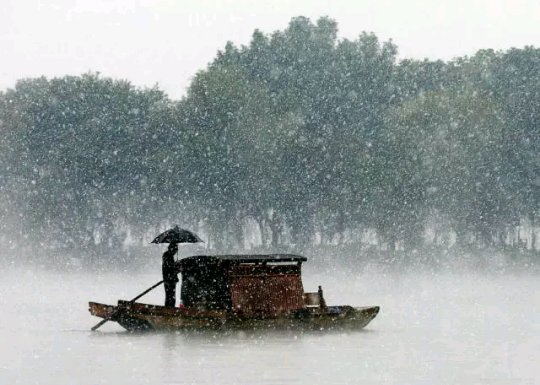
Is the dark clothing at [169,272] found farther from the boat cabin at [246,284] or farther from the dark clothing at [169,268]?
the boat cabin at [246,284]

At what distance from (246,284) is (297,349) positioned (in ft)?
12.7

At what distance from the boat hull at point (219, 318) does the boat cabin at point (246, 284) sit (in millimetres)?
339

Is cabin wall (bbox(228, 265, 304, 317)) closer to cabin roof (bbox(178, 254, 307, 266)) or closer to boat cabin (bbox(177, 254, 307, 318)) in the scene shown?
boat cabin (bbox(177, 254, 307, 318))

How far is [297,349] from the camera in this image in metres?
35.4

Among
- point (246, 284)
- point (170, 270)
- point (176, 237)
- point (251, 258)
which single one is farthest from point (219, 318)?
point (176, 237)

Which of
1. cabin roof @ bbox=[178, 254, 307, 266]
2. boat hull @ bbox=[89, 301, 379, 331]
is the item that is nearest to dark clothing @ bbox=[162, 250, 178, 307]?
cabin roof @ bbox=[178, 254, 307, 266]

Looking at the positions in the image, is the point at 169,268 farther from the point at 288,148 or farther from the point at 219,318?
the point at 288,148

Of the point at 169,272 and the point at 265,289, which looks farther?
the point at 169,272

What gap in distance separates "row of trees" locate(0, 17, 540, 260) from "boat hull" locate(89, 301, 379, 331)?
4855cm

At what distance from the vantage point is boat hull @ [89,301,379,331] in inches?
1484

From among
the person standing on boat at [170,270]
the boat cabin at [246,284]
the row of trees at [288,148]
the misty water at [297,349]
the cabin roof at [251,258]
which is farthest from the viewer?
the row of trees at [288,148]

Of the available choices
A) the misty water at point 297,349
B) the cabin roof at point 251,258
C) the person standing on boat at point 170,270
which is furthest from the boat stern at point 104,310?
the cabin roof at point 251,258

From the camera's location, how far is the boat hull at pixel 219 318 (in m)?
37.7

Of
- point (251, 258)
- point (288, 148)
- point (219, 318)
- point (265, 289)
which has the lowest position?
point (219, 318)
